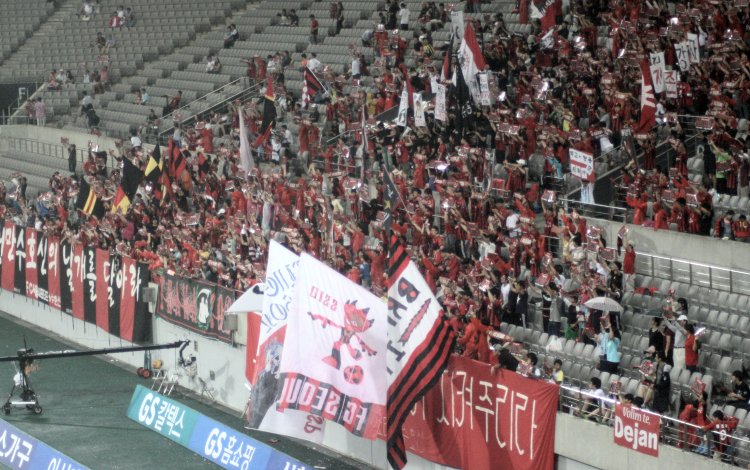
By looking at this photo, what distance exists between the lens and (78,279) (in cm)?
3148

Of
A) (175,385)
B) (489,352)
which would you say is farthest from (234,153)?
(489,352)

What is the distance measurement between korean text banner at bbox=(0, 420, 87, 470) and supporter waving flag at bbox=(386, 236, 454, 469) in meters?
4.67

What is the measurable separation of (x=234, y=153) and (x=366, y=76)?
160 inches

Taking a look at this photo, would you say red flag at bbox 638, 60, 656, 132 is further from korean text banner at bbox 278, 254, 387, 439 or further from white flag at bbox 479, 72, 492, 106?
korean text banner at bbox 278, 254, 387, 439

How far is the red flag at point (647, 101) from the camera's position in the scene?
2352 cm

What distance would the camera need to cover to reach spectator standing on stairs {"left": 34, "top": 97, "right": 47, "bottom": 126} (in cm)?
4238

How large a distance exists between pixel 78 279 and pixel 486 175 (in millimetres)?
11067

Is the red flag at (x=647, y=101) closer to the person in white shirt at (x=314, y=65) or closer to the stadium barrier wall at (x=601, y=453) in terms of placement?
the stadium barrier wall at (x=601, y=453)

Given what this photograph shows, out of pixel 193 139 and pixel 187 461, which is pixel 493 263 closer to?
pixel 187 461

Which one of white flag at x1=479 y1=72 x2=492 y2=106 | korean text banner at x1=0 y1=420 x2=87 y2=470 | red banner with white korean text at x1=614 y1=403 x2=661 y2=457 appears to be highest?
white flag at x1=479 y1=72 x2=492 y2=106

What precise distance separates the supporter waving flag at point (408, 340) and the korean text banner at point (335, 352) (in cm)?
49

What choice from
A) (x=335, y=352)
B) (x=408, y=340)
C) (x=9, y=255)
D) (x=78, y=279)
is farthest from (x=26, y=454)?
(x=9, y=255)

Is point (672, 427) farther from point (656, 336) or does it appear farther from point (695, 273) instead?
point (695, 273)

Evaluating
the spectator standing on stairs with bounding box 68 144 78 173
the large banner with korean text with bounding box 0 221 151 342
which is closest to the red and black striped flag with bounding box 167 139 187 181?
the large banner with korean text with bounding box 0 221 151 342
